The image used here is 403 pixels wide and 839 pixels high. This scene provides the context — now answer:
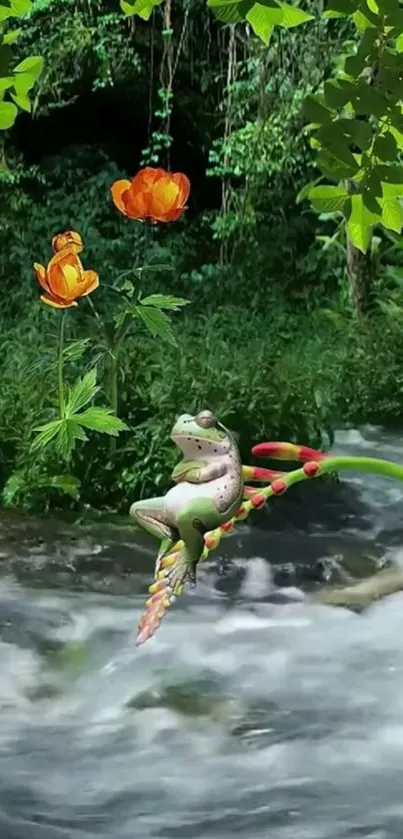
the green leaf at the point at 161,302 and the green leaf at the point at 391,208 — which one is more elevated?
the green leaf at the point at 391,208

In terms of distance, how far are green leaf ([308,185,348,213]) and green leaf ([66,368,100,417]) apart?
1.09 feet

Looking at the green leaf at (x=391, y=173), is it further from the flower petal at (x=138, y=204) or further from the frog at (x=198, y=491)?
the flower petal at (x=138, y=204)

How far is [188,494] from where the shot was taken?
0.59m

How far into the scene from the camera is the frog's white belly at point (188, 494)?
0.59 meters

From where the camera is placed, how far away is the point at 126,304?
39.8 inches

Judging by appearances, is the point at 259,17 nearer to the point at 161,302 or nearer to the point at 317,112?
the point at 317,112

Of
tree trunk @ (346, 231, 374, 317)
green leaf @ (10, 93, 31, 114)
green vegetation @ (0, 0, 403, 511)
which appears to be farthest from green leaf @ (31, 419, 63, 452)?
tree trunk @ (346, 231, 374, 317)

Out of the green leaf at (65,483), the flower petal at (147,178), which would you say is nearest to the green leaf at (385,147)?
the flower petal at (147,178)

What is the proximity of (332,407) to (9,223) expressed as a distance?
2.39 ft

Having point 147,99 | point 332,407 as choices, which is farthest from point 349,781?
point 147,99


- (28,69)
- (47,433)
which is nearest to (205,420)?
(28,69)

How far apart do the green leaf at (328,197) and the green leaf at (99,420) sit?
32 cm

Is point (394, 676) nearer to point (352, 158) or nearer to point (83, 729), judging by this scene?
point (83, 729)

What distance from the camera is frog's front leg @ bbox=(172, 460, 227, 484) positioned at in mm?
587
